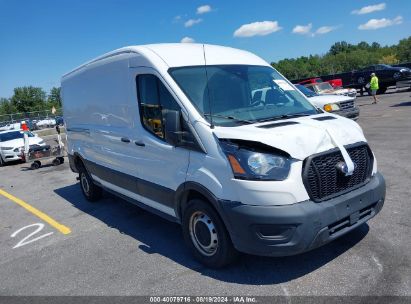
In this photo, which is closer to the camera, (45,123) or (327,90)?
(327,90)

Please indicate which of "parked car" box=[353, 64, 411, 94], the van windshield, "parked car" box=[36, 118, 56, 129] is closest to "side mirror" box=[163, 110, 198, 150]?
the van windshield

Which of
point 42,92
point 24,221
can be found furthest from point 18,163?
point 42,92

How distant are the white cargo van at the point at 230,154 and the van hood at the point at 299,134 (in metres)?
0.01

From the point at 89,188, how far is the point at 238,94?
431cm

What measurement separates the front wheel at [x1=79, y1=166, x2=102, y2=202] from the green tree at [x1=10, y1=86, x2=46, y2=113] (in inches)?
3453

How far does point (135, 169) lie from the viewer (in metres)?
5.41

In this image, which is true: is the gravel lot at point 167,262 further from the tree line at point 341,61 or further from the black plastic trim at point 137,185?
the tree line at point 341,61

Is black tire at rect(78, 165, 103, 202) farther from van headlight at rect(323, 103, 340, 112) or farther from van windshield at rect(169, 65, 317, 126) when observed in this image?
van headlight at rect(323, 103, 340, 112)

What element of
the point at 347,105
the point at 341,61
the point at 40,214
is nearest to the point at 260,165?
the point at 40,214

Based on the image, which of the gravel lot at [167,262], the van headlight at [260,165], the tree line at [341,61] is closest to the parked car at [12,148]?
the gravel lot at [167,262]

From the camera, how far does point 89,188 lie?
7.75m

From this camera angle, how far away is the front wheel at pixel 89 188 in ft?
25.2

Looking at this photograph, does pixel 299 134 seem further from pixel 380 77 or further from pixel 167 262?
pixel 380 77

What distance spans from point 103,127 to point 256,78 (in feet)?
8.54
